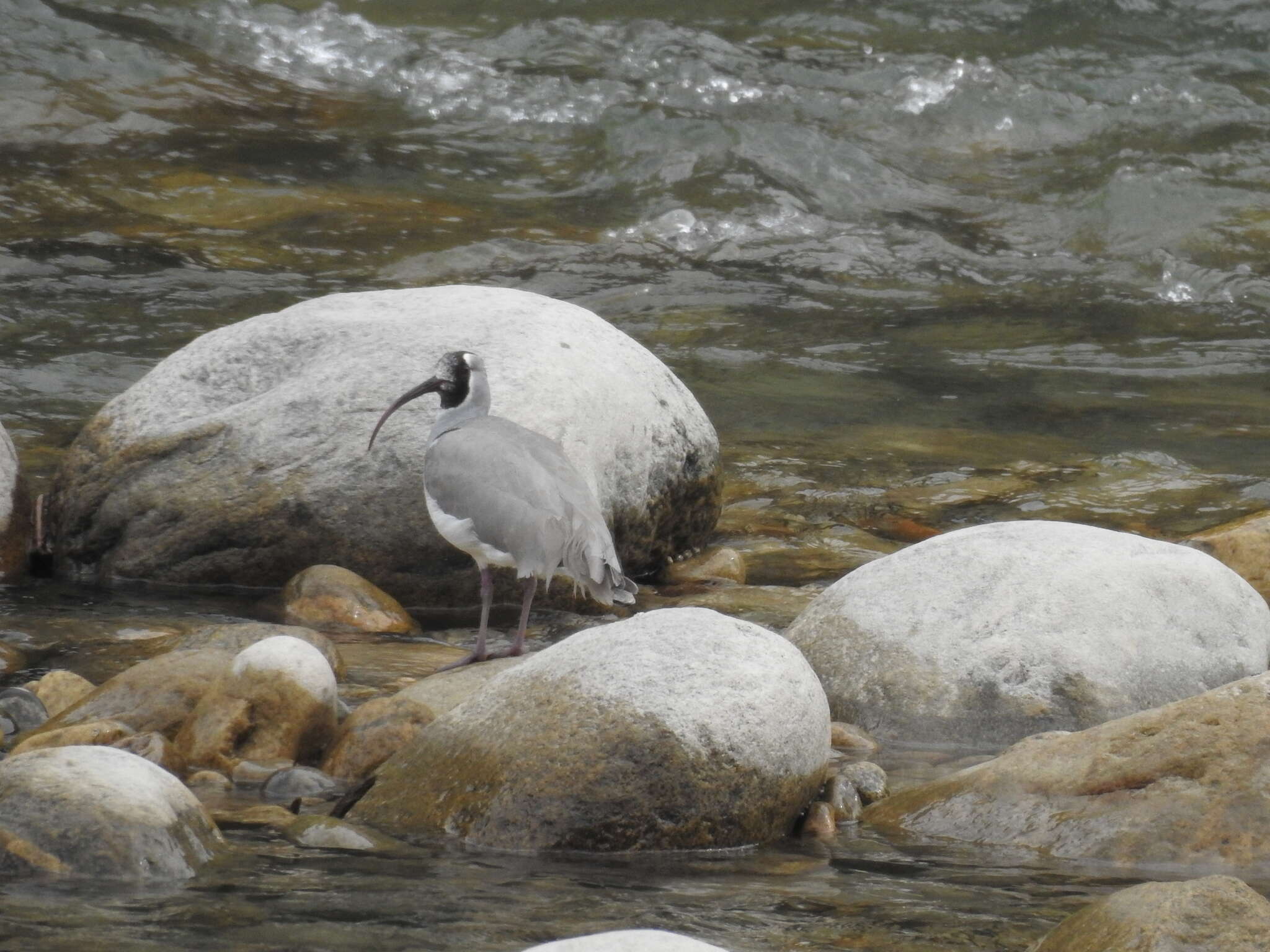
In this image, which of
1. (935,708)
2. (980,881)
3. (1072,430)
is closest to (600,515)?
(935,708)

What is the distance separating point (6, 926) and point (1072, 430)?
29.8 feet

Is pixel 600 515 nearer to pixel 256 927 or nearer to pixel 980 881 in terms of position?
pixel 980 881

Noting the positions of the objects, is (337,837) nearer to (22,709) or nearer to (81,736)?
(81,736)

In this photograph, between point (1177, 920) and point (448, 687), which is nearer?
point (1177, 920)

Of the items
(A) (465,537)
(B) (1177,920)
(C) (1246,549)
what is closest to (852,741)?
(A) (465,537)

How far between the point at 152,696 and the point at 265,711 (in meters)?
0.45

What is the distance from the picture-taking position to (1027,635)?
6094 mm

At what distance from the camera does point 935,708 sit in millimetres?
6016

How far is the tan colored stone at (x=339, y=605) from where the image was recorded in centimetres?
738

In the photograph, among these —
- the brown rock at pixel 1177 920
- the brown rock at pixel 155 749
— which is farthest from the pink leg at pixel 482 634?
the brown rock at pixel 1177 920

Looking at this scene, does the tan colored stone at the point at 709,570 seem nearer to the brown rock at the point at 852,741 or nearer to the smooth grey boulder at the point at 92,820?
the brown rock at the point at 852,741

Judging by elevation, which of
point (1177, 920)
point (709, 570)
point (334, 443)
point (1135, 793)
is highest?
point (1177, 920)

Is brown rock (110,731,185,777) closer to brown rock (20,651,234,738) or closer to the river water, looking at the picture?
brown rock (20,651,234,738)

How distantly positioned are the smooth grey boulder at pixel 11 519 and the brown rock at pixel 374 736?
320 cm
